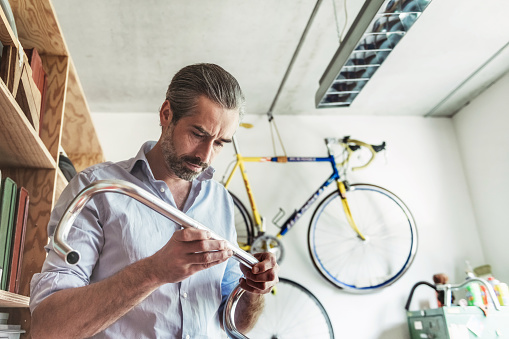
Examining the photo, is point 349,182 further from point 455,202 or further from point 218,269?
point 218,269

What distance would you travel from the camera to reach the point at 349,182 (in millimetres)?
3490

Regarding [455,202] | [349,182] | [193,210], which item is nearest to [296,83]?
[349,182]

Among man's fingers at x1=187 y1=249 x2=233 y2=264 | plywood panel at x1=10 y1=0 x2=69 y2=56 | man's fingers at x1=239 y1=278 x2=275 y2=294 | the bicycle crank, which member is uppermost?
plywood panel at x1=10 y1=0 x2=69 y2=56

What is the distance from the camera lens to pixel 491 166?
3338mm

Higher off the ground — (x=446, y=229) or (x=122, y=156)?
(x=122, y=156)

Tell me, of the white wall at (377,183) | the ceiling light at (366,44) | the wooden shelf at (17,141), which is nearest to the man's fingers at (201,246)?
the wooden shelf at (17,141)

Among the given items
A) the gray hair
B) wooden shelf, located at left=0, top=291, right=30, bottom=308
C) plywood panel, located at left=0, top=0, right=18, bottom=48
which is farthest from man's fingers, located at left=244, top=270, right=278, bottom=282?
plywood panel, located at left=0, top=0, right=18, bottom=48

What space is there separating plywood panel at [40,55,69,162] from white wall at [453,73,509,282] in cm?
276

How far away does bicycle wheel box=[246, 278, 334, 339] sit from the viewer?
3012 millimetres

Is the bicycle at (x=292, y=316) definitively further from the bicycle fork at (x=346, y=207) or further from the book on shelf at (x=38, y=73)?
the book on shelf at (x=38, y=73)

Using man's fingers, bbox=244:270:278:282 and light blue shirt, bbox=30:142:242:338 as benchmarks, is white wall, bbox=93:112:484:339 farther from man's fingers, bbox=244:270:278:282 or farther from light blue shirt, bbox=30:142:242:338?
man's fingers, bbox=244:270:278:282

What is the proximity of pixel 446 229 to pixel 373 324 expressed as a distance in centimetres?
91

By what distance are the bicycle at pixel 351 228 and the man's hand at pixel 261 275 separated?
2046 millimetres

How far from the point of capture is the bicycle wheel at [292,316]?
301cm
